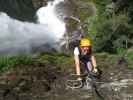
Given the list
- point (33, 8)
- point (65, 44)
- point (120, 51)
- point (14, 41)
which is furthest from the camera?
point (33, 8)

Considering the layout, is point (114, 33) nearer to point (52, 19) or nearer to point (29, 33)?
point (29, 33)

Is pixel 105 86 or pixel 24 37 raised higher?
pixel 24 37

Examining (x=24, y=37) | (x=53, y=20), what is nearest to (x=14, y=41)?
(x=24, y=37)

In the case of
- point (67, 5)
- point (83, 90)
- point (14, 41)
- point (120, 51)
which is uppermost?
point (67, 5)

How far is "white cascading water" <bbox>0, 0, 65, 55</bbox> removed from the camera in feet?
67.5

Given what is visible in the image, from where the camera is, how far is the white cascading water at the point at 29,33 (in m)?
20.6

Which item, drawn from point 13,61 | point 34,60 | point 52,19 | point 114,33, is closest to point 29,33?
point 52,19

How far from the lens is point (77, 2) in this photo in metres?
22.5

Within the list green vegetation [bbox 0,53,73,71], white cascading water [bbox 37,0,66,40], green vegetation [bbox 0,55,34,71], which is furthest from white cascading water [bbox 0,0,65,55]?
green vegetation [bbox 0,55,34,71]

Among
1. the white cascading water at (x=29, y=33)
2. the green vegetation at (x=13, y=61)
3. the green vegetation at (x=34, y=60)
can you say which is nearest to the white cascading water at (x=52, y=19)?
the white cascading water at (x=29, y=33)

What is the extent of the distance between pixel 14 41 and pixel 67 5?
10.6 ft

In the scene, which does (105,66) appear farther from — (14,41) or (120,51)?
(14,41)

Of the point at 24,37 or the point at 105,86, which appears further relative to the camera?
the point at 24,37

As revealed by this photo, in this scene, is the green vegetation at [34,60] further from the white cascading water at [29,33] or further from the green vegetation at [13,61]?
the white cascading water at [29,33]
